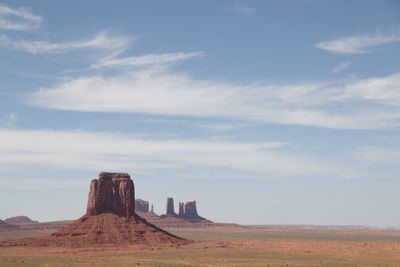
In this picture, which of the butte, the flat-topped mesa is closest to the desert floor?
the butte

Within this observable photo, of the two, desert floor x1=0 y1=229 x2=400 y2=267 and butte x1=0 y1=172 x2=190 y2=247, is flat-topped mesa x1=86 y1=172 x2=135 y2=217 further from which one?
desert floor x1=0 y1=229 x2=400 y2=267

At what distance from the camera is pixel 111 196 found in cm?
11606

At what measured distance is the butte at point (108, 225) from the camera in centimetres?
10150

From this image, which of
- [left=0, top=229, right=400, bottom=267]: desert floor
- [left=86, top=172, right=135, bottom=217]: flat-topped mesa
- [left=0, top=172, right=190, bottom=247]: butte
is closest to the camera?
[left=0, top=229, right=400, bottom=267]: desert floor

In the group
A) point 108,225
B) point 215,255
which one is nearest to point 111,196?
point 108,225

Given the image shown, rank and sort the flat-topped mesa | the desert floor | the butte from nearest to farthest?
the desert floor
the butte
the flat-topped mesa

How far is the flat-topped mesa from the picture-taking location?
4513 inches

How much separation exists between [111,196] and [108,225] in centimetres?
910

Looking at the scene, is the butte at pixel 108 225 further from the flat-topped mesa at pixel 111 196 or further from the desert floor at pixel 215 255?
the desert floor at pixel 215 255

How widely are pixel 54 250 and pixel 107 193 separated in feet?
83.7

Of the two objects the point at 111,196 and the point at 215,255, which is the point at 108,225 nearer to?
the point at 111,196

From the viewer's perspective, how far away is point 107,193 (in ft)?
380

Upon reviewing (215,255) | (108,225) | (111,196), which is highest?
(111,196)

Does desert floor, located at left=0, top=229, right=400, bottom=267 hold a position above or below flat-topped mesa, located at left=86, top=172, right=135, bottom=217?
below
